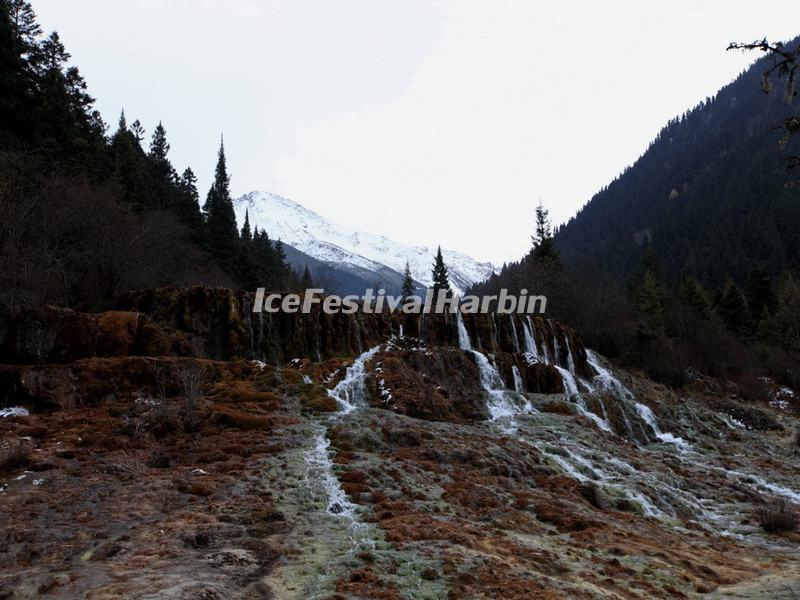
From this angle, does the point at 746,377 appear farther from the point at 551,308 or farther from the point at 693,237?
the point at 693,237

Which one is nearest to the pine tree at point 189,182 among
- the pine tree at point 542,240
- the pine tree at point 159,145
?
the pine tree at point 159,145

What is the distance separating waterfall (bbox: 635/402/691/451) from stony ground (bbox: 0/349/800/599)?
246 centimetres

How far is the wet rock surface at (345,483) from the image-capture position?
6992mm

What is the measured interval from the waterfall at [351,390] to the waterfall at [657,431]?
15.0 metres

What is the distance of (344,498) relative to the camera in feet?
35.2

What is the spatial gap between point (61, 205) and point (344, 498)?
23988 mm

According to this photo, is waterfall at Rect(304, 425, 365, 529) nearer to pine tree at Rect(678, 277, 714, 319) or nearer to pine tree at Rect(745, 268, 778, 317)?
pine tree at Rect(678, 277, 714, 319)

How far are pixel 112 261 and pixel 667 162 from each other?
21378 cm

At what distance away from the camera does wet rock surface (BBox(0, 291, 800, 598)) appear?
699 centimetres

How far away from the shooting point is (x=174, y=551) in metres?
7.25

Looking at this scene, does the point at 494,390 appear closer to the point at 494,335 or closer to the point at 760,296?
the point at 494,335

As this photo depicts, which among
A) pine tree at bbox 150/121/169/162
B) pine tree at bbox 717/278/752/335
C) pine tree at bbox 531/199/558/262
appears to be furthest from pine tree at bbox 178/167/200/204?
pine tree at bbox 717/278/752/335

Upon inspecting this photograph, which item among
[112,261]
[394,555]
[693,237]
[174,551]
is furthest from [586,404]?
[693,237]

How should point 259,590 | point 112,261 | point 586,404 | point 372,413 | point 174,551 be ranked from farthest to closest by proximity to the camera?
point 112,261 < point 586,404 < point 372,413 < point 174,551 < point 259,590
